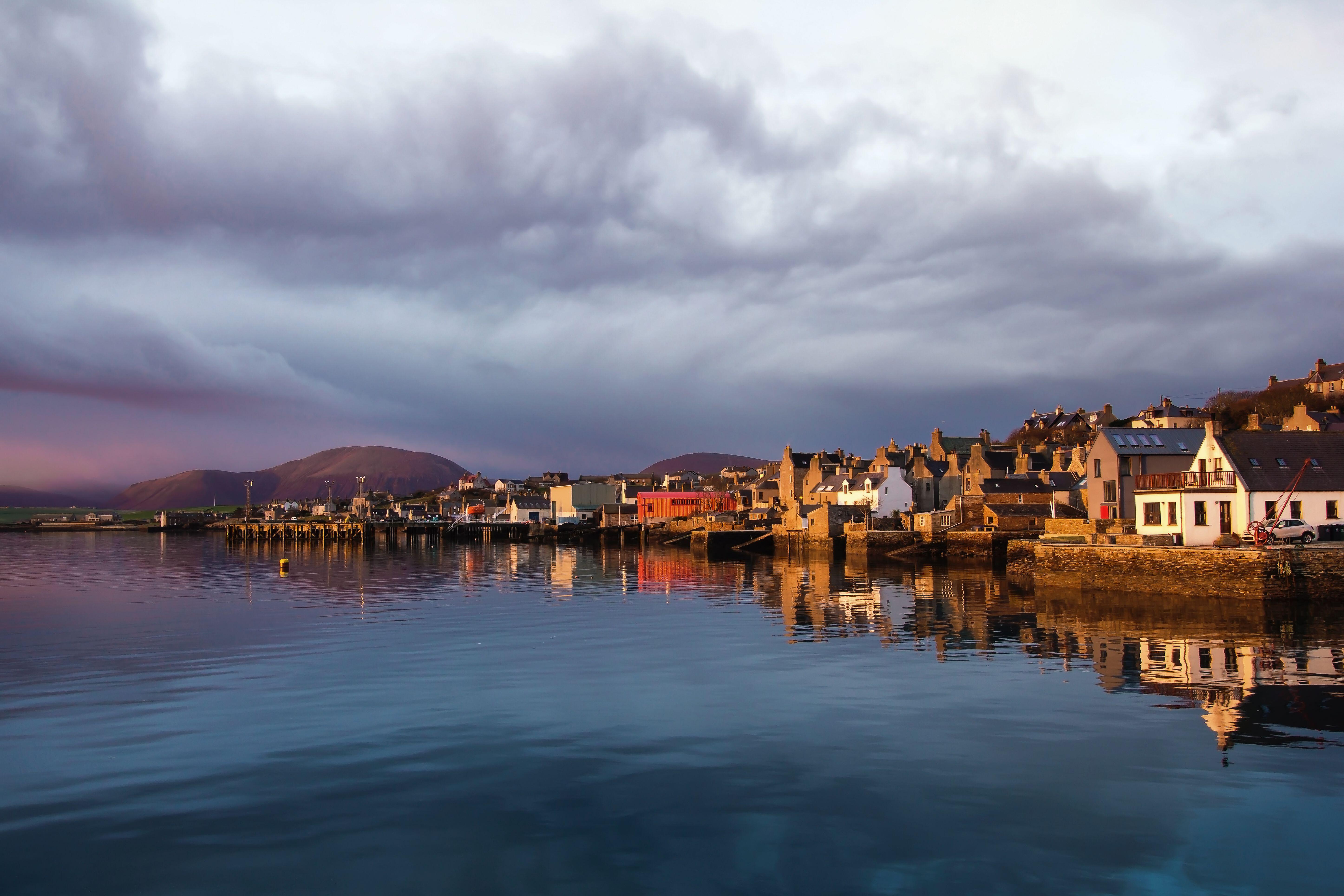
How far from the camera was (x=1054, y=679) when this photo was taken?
21953mm

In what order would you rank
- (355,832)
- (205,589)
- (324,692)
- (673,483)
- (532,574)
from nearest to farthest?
1. (355,832)
2. (324,692)
3. (205,589)
4. (532,574)
5. (673,483)

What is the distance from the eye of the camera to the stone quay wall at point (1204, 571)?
34.9m

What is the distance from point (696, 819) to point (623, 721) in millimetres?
5820

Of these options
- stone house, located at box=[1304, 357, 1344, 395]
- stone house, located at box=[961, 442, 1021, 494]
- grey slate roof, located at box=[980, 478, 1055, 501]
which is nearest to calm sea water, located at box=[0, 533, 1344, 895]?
grey slate roof, located at box=[980, 478, 1055, 501]

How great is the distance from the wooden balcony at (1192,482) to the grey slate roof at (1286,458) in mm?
624

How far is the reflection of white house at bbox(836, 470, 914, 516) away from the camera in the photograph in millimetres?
91375

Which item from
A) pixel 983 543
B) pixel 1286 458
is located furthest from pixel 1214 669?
pixel 983 543

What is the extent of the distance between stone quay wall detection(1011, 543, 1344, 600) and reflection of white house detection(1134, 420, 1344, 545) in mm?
3190

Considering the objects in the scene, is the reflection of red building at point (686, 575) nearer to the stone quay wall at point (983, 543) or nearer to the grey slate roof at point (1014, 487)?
the stone quay wall at point (983, 543)

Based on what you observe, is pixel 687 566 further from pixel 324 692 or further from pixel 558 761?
pixel 558 761

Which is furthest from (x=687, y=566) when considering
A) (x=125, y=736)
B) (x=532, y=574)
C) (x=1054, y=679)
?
(x=125, y=736)

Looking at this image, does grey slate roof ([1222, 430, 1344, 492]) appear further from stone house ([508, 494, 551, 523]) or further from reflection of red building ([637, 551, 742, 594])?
stone house ([508, 494, 551, 523])

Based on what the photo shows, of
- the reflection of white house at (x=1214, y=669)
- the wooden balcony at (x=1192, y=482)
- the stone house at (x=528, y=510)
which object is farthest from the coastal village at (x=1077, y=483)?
the reflection of white house at (x=1214, y=669)

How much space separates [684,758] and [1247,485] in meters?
35.9
